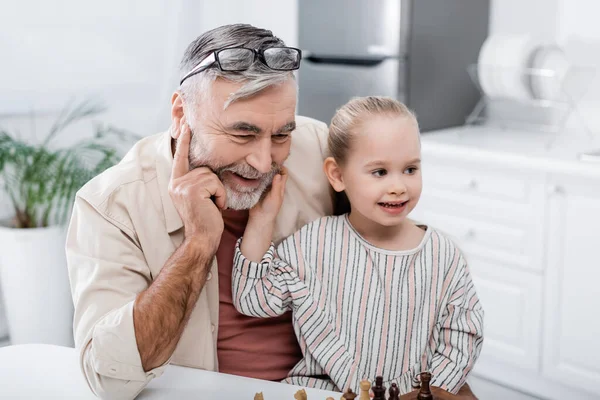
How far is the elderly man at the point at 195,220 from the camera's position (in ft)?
4.75

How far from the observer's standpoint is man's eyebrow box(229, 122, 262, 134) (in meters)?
1.54

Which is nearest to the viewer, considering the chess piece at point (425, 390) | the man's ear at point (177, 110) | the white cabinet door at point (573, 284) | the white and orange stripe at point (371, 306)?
the chess piece at point (425, 390)

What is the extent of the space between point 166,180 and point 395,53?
170 cm

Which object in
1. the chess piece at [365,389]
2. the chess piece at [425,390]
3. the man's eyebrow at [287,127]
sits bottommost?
the chess piece at [365,389]

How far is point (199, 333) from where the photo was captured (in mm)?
1601

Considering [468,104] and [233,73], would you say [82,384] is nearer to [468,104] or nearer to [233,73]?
[233,73]

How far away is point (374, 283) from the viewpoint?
5.16ft

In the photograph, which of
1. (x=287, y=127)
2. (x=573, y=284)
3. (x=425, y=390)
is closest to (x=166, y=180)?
(x=287, y=127)

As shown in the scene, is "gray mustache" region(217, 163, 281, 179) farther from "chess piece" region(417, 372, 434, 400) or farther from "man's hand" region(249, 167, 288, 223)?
"chess piece" region(417, 372, 434, 400)

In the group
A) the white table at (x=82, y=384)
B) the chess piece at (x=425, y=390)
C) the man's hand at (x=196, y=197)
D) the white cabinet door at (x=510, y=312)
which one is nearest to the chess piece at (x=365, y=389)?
the chess piece at (x=425, y=390)

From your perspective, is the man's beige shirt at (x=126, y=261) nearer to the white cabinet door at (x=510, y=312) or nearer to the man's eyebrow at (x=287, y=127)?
the man's eyebrow at (x=287, y=127)

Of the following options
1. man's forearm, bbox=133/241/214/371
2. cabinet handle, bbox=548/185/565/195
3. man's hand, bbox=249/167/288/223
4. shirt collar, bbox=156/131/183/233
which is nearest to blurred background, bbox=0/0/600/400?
cabinet handle, bbox=548/185/565/195

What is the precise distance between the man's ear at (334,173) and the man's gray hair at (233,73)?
0.20 meters

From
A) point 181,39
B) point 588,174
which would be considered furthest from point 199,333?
point 181,39
